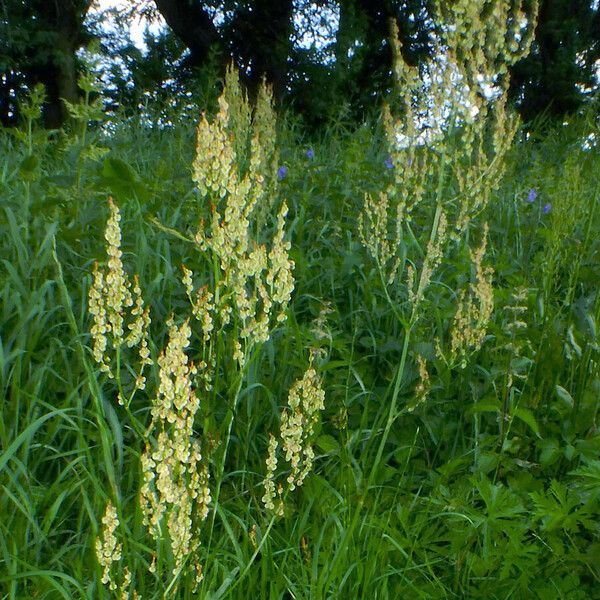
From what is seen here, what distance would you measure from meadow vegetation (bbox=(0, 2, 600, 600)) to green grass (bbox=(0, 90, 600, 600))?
0.01 meters

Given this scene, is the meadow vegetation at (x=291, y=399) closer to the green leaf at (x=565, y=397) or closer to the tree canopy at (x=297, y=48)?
the green leaf at (x=565, y=397)

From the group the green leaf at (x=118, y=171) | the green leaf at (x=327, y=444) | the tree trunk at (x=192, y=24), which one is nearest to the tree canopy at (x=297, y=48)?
the tree trunk at (x=192, y=24)

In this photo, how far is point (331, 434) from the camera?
9.29ft

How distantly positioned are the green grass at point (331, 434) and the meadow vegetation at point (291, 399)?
0.01 metres

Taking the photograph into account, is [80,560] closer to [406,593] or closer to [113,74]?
[406,593]

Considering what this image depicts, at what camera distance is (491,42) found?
8.58 feet

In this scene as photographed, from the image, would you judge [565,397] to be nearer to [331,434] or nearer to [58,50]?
[331,434]

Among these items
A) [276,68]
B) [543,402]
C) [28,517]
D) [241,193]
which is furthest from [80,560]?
[276,68]

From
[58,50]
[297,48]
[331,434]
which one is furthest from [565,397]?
[58,50]

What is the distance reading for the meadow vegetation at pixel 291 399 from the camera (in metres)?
1.92

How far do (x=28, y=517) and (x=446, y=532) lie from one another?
47.6 inches

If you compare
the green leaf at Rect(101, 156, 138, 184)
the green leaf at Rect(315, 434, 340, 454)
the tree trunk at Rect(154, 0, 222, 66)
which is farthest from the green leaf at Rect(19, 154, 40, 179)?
the tree trunk at Rect(154, 0, 222, 66)

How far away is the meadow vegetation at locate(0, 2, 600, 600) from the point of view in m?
1.92

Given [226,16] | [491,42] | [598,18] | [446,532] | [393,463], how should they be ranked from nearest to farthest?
[446,532] < [491,42] < [393,463] < [598,18] < [226,16]
